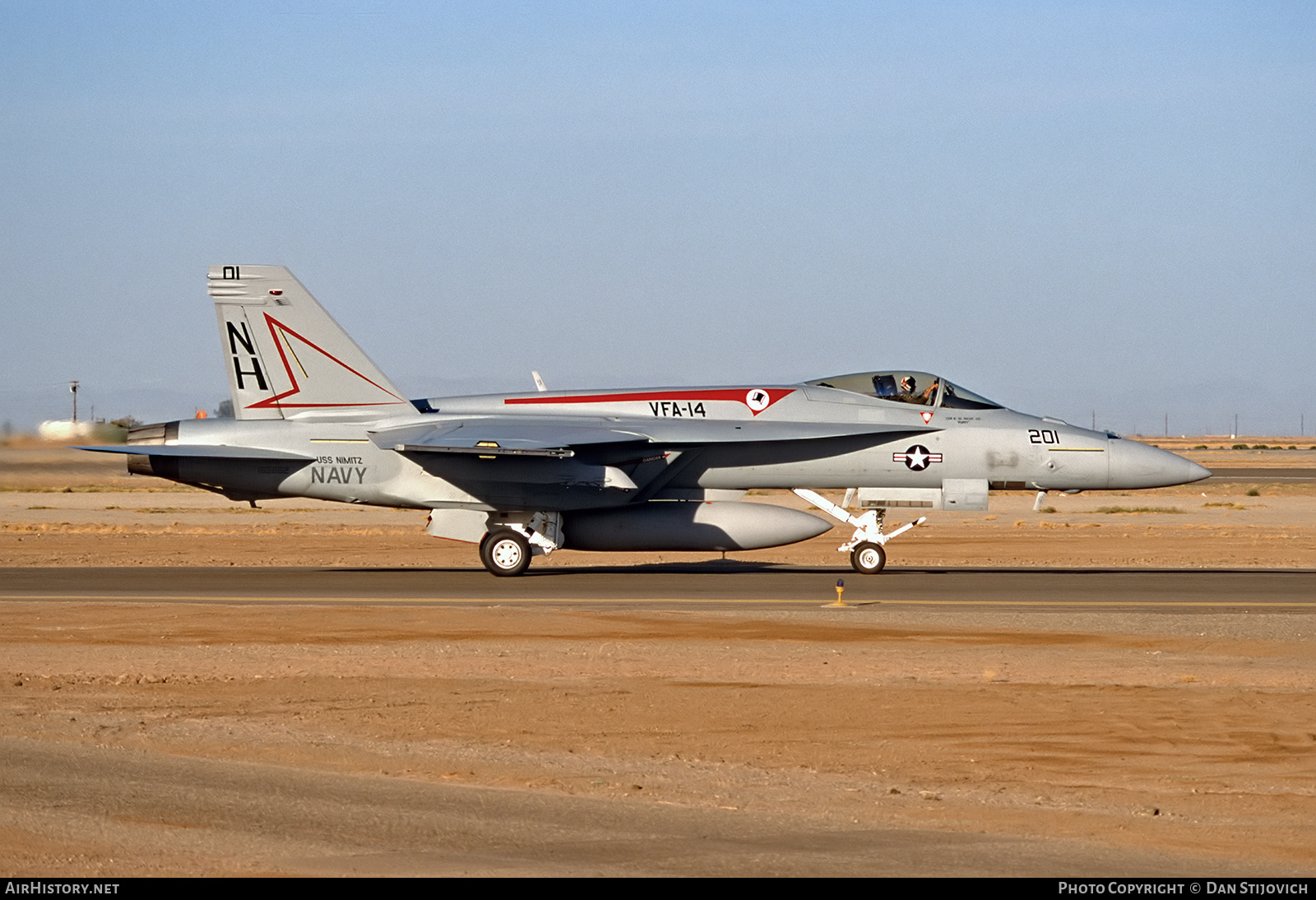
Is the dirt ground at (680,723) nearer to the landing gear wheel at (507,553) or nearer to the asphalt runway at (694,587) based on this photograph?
the asphalt runway at (694,587)

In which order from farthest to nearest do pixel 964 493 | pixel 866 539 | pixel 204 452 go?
pixel 866 539 → pixel 964 493 → pixel 204 452

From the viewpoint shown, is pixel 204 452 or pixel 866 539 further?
pixel 866 539

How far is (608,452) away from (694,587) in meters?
2.77

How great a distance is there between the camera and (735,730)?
34.1 ft

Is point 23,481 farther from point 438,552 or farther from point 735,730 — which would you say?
point 735,730

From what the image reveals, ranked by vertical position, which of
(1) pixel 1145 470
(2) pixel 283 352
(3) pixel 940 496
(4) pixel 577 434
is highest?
(2) pixel 283 352

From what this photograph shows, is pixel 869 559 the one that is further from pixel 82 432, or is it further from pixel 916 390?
pixel 82 432

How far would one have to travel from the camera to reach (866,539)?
23.5 m

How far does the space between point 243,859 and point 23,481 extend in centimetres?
2126

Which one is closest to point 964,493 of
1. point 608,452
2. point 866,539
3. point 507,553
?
point 866,539

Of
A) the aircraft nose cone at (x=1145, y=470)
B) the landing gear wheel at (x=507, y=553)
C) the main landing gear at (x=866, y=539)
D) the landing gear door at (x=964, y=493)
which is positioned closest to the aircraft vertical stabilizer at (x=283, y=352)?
the landing gear wheel at (x=507, y=553)

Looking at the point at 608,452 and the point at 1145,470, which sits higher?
the point at 608,452

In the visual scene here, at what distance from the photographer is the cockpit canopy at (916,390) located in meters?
23.8

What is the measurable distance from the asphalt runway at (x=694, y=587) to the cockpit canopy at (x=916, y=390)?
294 cm
